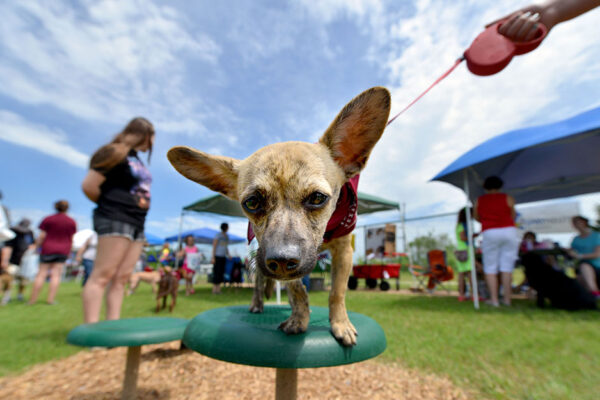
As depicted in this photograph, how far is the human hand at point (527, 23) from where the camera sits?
196 cm

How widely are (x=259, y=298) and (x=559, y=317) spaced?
539 cm

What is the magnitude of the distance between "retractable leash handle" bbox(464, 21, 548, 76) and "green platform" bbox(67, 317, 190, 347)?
3.18 metres

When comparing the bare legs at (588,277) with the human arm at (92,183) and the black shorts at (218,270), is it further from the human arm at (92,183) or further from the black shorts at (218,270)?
the black shorts at (218,270)

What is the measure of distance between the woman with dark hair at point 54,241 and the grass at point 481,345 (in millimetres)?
976

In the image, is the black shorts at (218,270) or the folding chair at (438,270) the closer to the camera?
the folding chair at (438,270)

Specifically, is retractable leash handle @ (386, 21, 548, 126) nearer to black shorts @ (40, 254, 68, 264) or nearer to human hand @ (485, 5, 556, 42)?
human hand @ (485, 5, 556, 42)

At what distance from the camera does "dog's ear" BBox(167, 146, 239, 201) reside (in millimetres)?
1626

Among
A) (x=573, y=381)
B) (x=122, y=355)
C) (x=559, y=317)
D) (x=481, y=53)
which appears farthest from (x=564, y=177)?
(x=122, y=355)

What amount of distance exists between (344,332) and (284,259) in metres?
0.64

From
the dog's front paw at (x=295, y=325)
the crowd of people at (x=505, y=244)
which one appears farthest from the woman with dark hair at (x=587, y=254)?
the dog's front paw at (x=295, y=325)

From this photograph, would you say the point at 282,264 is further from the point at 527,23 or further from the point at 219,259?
the point at 219,259

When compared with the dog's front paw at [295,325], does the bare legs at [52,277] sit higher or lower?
lower

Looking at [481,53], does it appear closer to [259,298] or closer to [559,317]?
[259,298]

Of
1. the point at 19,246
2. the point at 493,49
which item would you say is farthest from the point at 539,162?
the point at 19,246
